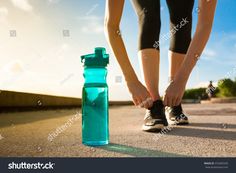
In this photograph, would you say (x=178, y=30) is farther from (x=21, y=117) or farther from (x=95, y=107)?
(x=21, y=117)

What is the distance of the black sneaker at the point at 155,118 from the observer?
2113 mm

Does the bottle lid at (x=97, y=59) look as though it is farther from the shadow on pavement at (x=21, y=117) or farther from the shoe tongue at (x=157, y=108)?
the shadow on pavement at (x=21, y=117)

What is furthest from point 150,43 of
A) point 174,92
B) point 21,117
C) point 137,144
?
point 21,117

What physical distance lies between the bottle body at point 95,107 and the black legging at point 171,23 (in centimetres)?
56

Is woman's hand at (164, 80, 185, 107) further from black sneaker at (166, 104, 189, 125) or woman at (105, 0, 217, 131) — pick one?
black sneaker at (166, 104, 189, 125)

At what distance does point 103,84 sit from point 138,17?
2.42ft

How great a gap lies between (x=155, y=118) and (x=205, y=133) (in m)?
0.29

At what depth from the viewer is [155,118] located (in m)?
2.14

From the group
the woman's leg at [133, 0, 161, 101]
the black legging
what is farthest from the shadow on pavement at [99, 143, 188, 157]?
the black legging

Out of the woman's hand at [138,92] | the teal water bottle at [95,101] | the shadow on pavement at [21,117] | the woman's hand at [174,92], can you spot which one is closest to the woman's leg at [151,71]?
the woman's hand at [138,92]

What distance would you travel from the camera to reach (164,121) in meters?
2.15
